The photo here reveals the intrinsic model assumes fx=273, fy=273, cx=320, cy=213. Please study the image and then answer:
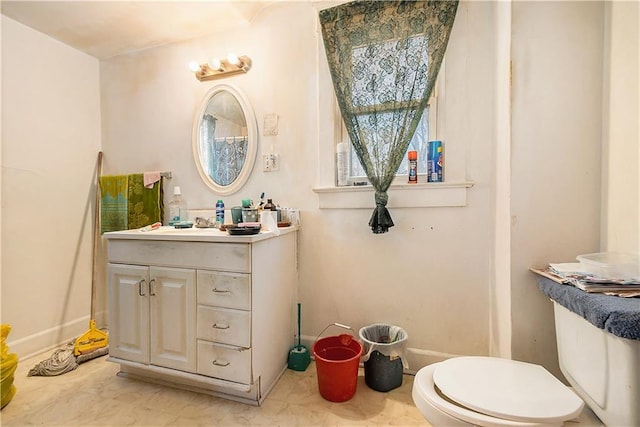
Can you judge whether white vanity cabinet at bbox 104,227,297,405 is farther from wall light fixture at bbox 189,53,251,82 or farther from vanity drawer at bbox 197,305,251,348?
wall light fixture at bbox 189,53,251,82

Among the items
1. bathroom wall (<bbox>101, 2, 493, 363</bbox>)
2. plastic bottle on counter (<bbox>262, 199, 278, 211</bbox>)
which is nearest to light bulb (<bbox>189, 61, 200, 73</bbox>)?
bathroom wall (<bbox>101, 2, 493, 363</bbox>)

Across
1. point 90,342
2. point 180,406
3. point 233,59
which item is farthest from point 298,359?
point 233,59

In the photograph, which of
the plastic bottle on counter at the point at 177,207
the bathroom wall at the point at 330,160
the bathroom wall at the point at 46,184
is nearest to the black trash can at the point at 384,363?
the bathroom wall at the point at 330,160

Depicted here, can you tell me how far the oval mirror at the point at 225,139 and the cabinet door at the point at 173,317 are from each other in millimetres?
706

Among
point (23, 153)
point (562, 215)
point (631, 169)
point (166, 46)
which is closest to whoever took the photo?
point (631, 169)

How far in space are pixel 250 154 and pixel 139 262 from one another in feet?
2.94

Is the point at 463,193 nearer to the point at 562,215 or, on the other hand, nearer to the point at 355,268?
the point at 562,215

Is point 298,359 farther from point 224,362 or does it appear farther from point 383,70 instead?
point 383,70

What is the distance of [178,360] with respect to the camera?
1355 mm

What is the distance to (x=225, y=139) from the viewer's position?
1.90 metres

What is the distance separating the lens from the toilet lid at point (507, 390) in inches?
28.3

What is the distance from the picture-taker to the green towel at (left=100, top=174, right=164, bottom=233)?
6.66 feet

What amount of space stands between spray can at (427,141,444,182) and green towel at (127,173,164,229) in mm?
1880

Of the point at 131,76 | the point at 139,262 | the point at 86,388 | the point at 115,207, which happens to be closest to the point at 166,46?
the point at 131,76
